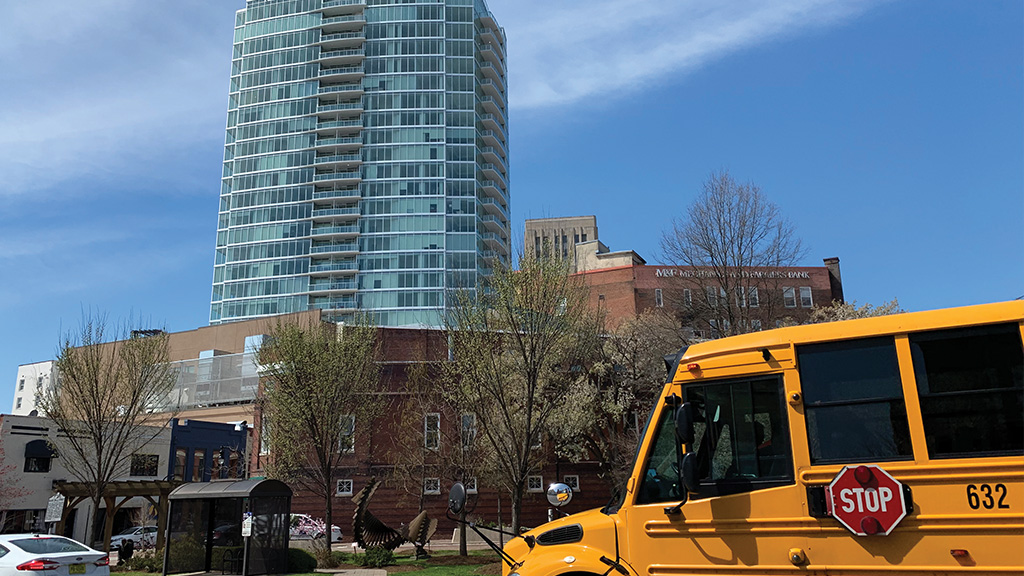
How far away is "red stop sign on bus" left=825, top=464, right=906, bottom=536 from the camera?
5348 millimetres

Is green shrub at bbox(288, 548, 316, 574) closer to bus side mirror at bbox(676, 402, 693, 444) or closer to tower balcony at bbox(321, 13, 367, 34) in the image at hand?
bus side mirror at bbox(676, 402, 693, 444)

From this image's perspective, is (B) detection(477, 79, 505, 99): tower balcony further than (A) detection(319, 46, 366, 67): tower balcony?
Yes

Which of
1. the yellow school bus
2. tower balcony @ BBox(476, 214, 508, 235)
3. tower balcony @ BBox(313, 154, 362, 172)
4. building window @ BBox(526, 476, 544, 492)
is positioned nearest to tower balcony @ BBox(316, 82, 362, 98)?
tower balcony @ BBox(313, 154, 362, 172)

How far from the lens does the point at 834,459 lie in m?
5.63

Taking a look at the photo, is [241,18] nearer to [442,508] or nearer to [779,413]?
[442,508]

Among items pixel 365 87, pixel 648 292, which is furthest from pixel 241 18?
pixel 648 292

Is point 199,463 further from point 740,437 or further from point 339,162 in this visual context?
point 339,162

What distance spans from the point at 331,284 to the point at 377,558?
259 feet

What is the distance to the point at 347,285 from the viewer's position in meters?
97.2

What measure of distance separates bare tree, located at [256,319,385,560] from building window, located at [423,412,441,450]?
2299 millimetres

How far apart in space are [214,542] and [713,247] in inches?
859

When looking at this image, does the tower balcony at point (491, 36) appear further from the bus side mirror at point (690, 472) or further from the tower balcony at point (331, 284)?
the bus side mirror at point (690, 472)

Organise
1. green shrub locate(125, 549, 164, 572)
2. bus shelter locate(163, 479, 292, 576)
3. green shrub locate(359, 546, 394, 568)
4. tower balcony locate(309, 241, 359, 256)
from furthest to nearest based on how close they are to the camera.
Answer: tower balcony locate(309, 241, 359, 256), green shrub locate(359, 546, 394, 568), green shrub locate(125, 549, 164, 572), bus shelter locate(163, 479, 292, 576)

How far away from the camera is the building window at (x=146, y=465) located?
138 feet
